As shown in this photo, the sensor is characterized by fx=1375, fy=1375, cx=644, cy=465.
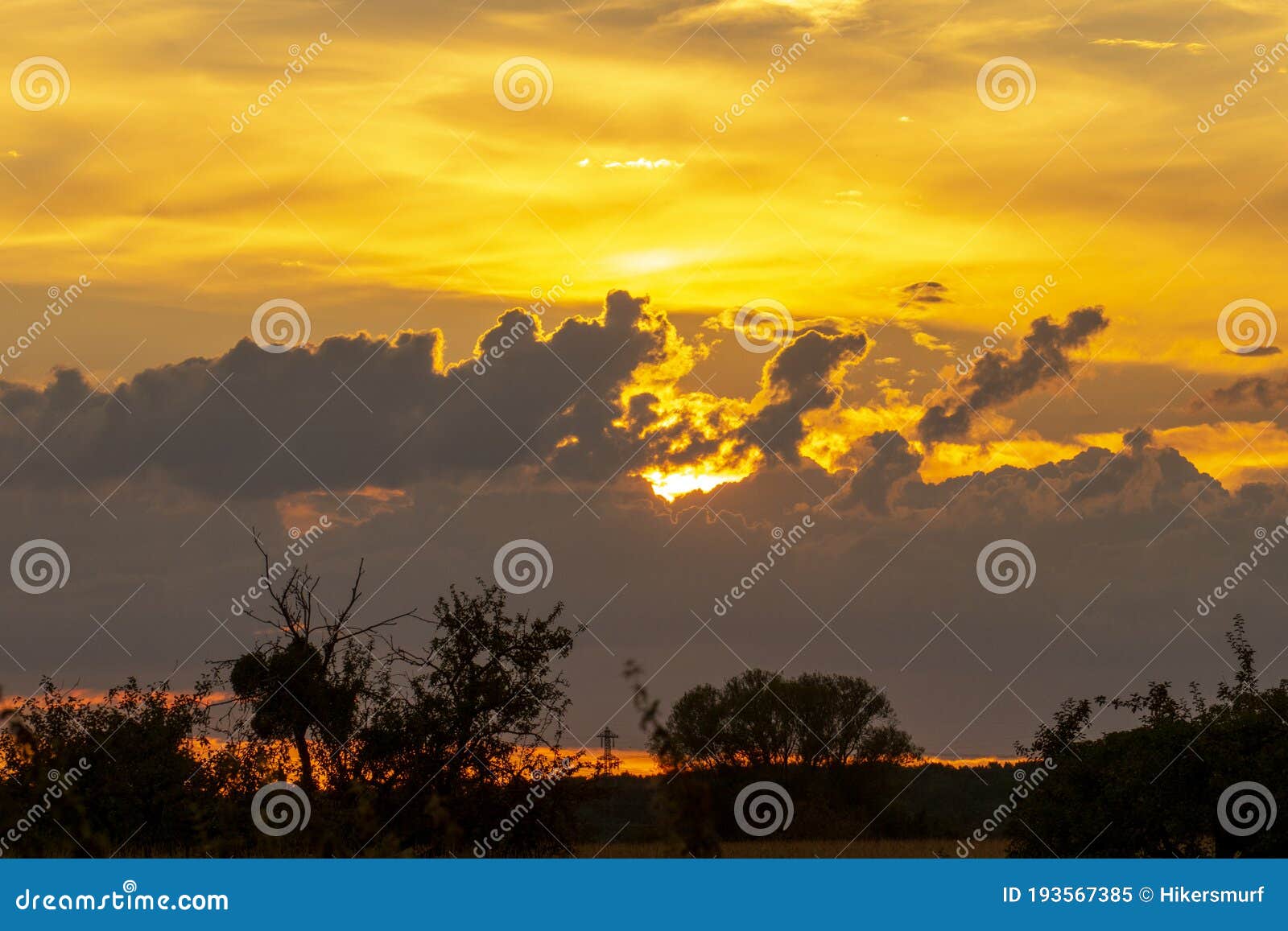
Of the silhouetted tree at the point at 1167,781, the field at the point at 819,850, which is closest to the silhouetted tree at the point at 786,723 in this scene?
the field at the point at 819,850

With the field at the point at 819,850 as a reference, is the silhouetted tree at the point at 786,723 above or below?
above

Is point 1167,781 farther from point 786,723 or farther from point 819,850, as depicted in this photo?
point 786,723

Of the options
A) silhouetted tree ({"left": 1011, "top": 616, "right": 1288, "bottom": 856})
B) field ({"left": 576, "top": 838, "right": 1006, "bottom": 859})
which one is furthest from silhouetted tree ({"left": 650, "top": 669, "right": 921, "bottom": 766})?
silhouetted tree ({"left": 1011, "top": 616, "right": 1288, "bottom": 856})

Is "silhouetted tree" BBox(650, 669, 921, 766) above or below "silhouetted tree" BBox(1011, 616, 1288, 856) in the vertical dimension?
above

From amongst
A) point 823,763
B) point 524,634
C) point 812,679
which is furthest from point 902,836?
point 524,634

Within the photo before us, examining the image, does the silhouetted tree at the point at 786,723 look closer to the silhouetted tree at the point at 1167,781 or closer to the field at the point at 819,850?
the field at the point at 819,850

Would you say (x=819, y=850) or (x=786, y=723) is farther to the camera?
(x=786, y=723)

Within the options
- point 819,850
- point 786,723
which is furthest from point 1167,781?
point 786,723

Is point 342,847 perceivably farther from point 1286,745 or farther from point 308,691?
point 1286,745

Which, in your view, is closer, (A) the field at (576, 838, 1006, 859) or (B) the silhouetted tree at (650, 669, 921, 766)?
(A) the field at (576, 838, 1006, 859)

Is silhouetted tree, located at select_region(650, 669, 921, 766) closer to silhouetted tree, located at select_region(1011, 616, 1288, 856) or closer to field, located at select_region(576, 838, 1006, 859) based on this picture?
field, located at select_region(576, 838, 1006, 859)

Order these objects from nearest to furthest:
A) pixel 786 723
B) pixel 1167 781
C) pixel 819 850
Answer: pixel 1167 781 < pixel 819 850 < pixel 786 723

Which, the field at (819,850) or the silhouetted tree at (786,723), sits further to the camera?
the silhouetted tree at (786,723)

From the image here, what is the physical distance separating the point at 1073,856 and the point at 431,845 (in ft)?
34.6
